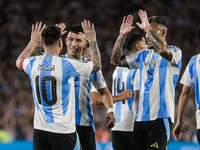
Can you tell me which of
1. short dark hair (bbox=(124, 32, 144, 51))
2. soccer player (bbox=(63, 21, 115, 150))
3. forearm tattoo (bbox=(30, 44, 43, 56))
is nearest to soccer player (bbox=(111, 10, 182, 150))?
soccer player (bbox=(63, 21, 115, 150))

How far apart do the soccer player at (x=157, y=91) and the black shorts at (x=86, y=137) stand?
641 millimetres

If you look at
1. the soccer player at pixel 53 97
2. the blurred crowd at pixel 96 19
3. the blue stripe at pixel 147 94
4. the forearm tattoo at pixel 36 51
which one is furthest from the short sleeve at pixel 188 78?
the blurred crowd at pixel 96 19

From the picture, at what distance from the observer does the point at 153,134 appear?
4090mm

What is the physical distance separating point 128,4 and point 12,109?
397 inches

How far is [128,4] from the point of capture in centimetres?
1906

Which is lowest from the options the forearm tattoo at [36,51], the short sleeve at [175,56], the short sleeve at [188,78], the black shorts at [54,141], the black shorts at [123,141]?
the black shorts at [123,141]

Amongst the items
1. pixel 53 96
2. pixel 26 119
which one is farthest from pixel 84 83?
pixel 26 119

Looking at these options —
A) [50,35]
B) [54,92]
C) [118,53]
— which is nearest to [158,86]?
[118,53]

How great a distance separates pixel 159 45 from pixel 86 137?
1.68m

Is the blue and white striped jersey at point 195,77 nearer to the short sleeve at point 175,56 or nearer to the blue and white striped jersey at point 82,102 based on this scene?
the short sleeve at point 175,56

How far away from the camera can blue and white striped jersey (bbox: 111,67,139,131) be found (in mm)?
5398

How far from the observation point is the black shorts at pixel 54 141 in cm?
339

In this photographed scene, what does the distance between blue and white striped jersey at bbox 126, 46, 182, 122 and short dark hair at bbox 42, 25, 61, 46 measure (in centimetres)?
149

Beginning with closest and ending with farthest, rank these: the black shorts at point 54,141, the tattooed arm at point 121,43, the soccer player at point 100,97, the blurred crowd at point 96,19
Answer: the black shorts at point 54,141 < the tattooed arm at point 121,43 < the soccer player at point 100,97 < the blurred crowd at point 96,19
